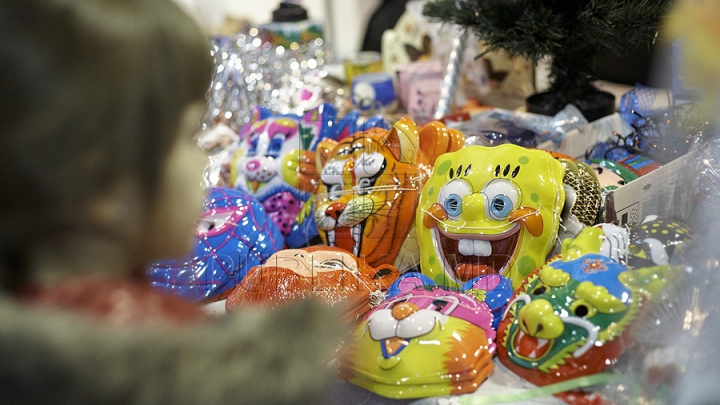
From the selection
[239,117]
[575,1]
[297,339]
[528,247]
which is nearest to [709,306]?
[528,247]

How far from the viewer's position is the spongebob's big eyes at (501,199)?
90 cm

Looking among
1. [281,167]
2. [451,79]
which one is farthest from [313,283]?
[451,79]

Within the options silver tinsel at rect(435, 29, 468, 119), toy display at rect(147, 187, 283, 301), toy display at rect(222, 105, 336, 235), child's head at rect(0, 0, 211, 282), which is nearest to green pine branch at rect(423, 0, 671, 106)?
silver tinsel at rect(435, 29, 468, 119)

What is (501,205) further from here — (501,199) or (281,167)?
(281,167)

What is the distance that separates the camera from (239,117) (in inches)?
66.4

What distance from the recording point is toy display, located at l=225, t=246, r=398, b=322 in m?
0.84

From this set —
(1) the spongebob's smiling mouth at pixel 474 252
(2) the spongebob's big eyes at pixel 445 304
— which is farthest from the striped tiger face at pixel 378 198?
(2) the spongebob's big eyes at pixel 445 304

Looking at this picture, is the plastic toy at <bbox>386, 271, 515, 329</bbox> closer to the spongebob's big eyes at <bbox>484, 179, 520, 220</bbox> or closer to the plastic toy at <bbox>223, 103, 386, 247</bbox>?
the spongebob's big eyes at <bbox>484, 179, 520, 220</bbox>

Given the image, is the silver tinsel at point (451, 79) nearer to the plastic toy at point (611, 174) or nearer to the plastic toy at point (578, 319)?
the plastic toy at point (611, 174)

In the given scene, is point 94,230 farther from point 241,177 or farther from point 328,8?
point 328,8

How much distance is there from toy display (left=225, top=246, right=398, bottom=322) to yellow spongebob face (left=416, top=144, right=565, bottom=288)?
108 mm

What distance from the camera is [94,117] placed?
42cm

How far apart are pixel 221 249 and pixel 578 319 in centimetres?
56

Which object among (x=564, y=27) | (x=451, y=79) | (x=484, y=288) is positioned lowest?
(x=484, y=288)
